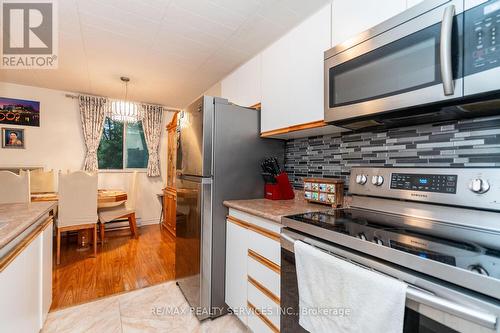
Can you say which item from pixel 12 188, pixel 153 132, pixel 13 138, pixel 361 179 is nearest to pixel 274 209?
pixel 361 179

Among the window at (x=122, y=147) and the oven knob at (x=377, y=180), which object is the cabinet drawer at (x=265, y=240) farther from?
the window at (x=122, y=147)

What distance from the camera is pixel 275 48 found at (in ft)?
5.82

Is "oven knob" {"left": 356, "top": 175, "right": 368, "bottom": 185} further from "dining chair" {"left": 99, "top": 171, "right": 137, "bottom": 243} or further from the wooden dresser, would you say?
"dining chair" {"left": 99, "top": 171, "right": 137, "bottom": 243}

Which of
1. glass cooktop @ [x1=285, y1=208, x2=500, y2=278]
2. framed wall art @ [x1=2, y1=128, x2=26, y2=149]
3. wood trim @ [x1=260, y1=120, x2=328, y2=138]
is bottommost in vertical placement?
glass cooktop @ [x1=285, y1=208, x2=500, y2=278]

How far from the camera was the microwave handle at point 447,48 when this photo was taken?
0.80 metres

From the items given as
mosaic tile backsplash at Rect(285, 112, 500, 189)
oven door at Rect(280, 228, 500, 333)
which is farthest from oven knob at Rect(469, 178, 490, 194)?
oven door at Rect(280, 228, 500, 333)

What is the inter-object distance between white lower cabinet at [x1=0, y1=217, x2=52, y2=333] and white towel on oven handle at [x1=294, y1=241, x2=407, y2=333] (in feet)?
4.04

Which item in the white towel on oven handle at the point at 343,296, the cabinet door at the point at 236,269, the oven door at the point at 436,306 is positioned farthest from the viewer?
the cabinet door at the point at 236,269

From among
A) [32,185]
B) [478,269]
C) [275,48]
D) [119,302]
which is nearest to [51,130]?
[32,185]

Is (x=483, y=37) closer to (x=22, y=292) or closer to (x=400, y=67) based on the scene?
(x=400, y=67)

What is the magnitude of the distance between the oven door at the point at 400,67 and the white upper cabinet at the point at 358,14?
0.09m

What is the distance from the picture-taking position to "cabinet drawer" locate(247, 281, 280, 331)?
1254mm

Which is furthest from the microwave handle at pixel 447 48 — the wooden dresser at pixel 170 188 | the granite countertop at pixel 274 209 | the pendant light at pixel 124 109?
the wooden dresser at pixel 170 188

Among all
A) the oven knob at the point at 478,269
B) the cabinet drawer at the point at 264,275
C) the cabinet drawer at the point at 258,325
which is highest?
the oven knob at the point at 478,269
